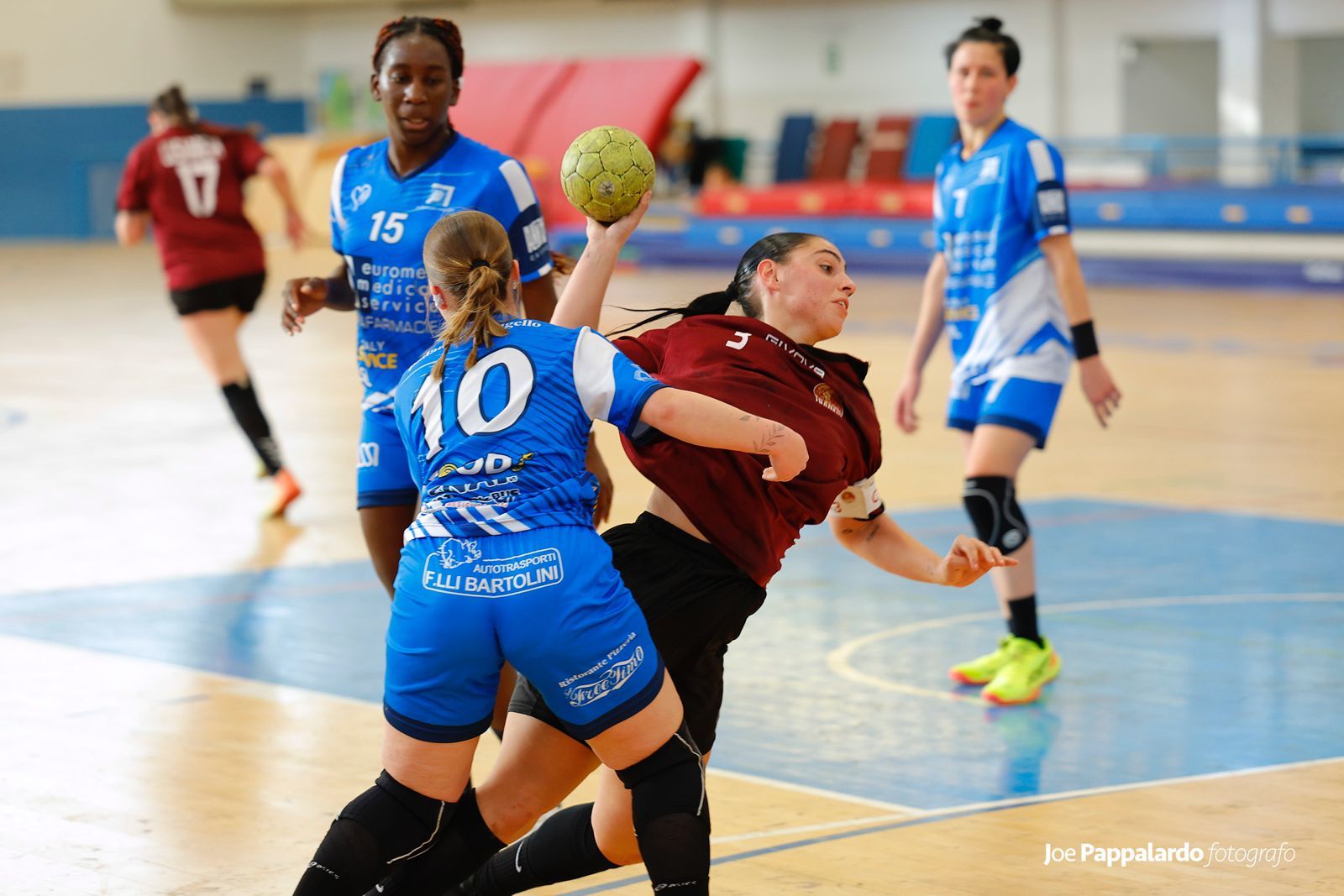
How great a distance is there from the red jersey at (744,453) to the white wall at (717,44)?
24.0 meters

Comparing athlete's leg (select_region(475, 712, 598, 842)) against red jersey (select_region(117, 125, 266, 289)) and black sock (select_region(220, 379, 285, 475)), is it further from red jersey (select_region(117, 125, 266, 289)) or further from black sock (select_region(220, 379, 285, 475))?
red jersey (select_region(117, 125, 266, 289))

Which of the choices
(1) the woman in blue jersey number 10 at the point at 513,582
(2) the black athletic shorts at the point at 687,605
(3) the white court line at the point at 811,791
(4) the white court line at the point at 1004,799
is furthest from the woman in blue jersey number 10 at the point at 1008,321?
(1) the woman in blue jersey number 10 at the point at 513,582

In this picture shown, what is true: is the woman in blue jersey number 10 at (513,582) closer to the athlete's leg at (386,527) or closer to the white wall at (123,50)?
the athlete's leg at (386,527)

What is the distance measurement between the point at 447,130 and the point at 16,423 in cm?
846

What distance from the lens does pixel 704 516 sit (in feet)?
11.5

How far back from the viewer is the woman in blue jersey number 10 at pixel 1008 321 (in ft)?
18.5

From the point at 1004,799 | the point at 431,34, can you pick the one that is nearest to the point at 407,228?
the point at 431,34

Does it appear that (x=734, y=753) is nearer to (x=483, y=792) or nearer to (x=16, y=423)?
(x=483, y=792)

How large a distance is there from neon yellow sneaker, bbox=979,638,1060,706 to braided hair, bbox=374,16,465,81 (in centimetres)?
243

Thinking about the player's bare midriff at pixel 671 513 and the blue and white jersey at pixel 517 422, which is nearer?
the blue and white jersey at pixel 517 422

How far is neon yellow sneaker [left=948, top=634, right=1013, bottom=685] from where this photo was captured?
568 cm

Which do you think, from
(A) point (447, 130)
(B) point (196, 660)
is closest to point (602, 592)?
(A) point (447, 130)

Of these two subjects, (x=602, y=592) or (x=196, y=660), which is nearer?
(x=602, y=592)

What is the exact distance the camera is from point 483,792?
3455mm
